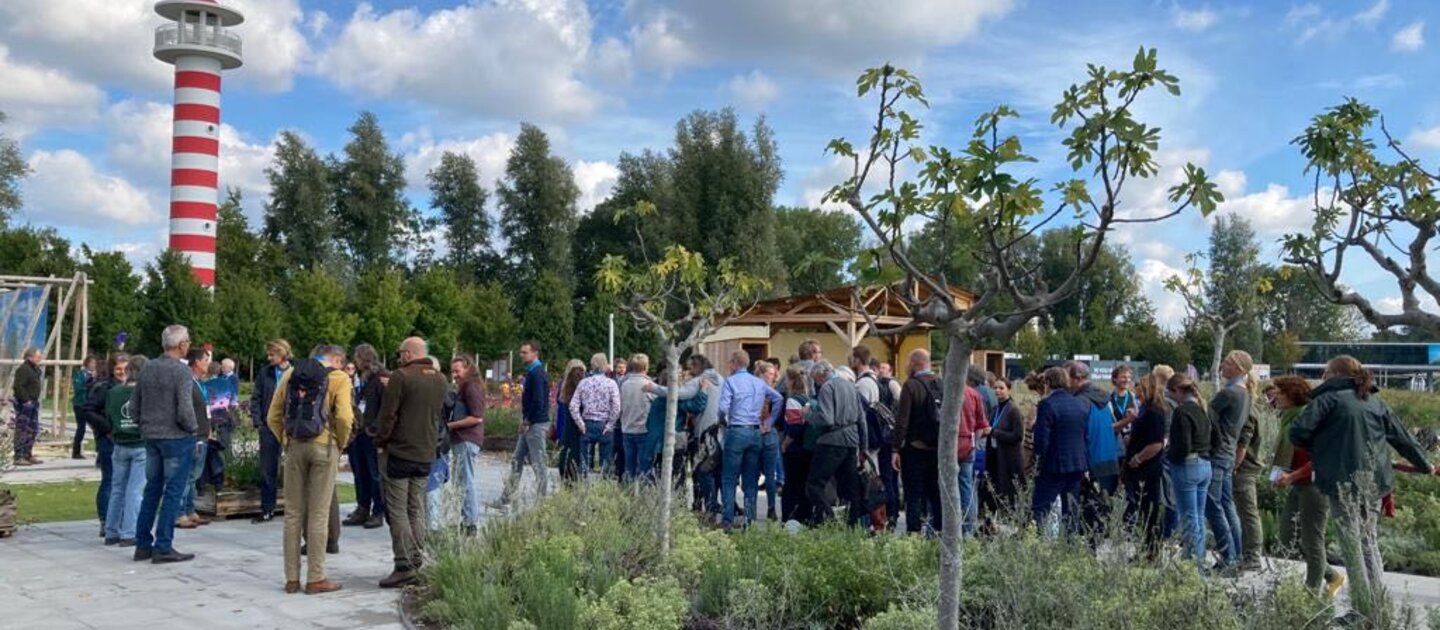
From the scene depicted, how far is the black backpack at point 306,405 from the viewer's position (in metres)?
7.67

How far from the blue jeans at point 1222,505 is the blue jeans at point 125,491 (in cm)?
872

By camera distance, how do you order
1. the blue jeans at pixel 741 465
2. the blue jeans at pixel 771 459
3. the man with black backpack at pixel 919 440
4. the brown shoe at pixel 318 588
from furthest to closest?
1. the blue jeans at pixel 771 459
2. the blue jeans at pixel 741 465
3. the man with black backpack at pixel 919 440
4. the brown shoe at pixel 318 588

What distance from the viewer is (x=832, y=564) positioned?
6547 millimetres

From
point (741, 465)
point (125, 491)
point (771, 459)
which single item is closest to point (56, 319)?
point (125, 491)

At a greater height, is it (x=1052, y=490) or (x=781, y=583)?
(x=1052, y=490)

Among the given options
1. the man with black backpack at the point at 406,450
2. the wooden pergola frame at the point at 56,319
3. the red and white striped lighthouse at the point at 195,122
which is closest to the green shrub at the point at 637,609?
the man with black backpack at the point at 406,450

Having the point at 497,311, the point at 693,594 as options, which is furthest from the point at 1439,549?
the point at 497,311

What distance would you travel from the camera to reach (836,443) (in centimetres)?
973

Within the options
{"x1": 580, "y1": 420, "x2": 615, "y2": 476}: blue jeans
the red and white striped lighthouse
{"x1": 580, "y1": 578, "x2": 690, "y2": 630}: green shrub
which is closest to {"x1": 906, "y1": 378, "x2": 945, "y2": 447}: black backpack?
{"x1": 580, "y1": 578, "x2": 690, "y2": 630}: green shrub

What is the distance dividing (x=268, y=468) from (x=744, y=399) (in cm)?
468

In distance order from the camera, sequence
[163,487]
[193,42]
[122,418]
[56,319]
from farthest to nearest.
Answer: [193,42] → [56,319] → [122,418] → [163,487]

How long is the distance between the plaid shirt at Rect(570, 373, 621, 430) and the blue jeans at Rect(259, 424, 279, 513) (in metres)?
2.94

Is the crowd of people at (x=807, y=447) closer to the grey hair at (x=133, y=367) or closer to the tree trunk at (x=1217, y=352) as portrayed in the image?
the grey hair at (x=133, y=367)

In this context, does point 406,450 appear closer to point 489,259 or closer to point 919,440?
point 919,440
